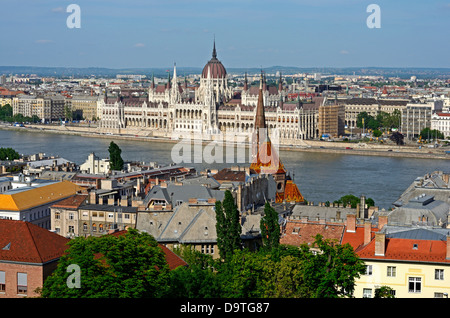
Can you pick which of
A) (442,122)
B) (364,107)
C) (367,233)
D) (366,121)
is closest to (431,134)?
(442,122)

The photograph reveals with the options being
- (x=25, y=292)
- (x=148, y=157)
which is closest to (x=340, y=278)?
(x=25, y=292)

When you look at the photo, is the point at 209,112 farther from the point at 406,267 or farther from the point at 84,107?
the point at 406,267

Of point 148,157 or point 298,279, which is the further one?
point 148,157

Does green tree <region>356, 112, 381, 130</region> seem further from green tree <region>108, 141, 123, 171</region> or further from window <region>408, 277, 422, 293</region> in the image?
window <region>408, 277, 422, 293</region>

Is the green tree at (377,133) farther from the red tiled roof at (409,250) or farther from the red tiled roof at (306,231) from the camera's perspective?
the red tiled roof at (409,250)
